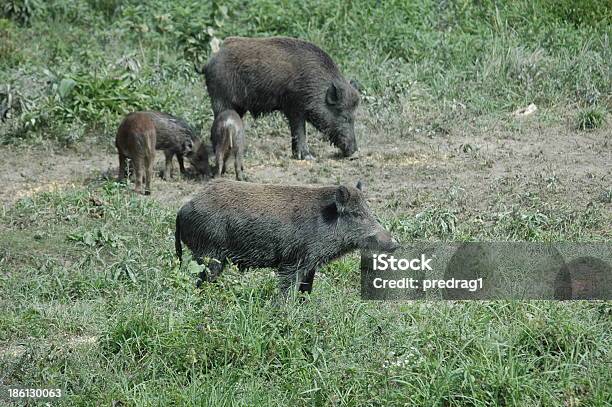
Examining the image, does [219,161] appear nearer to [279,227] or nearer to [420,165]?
[420,165]

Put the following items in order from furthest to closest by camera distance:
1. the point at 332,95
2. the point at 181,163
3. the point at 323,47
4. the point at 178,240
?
the point at 323,47 < the point at 332,95 < the point at 181,163 < the point at 178,240

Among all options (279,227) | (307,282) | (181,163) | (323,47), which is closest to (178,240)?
(279,227)

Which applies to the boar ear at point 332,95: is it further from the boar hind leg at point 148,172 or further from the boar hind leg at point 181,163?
the boar hind leg at point 148,172

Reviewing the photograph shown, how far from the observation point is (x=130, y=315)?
7.04 m

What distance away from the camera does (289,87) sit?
12.0 metres

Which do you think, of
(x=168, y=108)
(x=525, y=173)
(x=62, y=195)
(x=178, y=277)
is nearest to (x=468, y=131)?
(x=525, y=173)

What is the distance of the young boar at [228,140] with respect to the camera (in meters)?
11.2

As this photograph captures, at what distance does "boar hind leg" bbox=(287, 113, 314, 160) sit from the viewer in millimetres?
12026

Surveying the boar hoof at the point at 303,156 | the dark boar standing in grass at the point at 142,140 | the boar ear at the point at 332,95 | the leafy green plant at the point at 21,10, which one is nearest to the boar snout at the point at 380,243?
the dark boar standing in grass at the point at 142,140

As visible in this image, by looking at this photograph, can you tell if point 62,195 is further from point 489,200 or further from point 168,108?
point 489,200

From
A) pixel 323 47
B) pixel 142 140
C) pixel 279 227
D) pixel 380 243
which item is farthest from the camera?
pixel 323 47

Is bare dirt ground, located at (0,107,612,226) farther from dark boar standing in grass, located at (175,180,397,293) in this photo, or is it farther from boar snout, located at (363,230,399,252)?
dark boar standing in grass, located at (175,180,397,293)

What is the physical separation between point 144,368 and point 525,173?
17.0 feet

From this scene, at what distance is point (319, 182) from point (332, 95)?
137 cm
